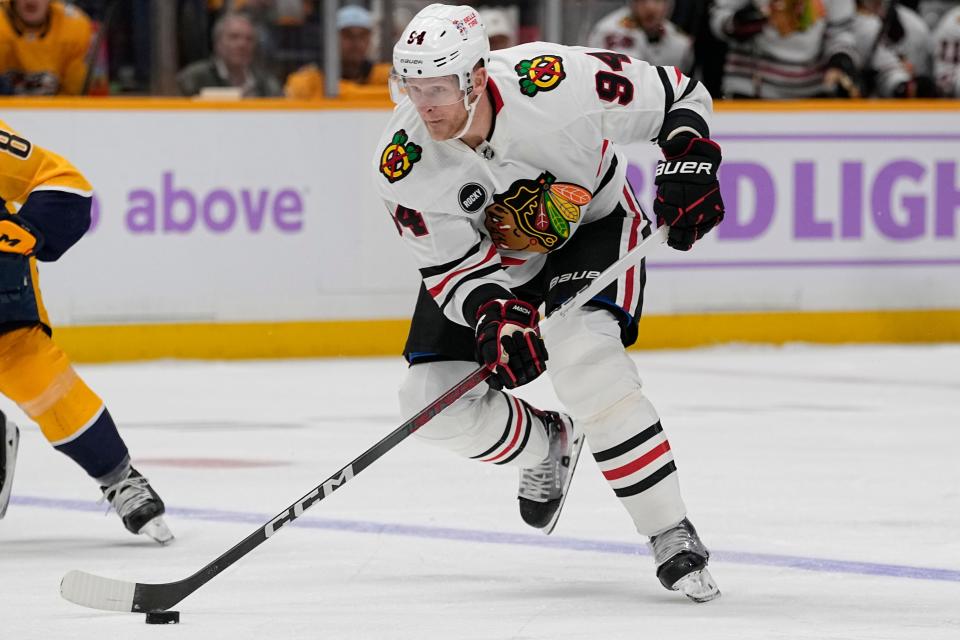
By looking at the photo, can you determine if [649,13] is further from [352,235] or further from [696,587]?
[696,587]

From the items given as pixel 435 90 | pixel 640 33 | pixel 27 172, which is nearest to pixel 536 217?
pixel 435 90

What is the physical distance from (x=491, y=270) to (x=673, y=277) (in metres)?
3.82

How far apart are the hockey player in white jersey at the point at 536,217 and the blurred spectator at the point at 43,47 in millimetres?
3506

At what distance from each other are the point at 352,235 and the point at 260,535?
12.1 ft

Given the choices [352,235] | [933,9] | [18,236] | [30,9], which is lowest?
[352,235]

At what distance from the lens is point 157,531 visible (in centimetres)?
348

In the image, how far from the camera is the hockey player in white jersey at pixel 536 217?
9.53 feet

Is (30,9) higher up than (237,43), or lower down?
higher up

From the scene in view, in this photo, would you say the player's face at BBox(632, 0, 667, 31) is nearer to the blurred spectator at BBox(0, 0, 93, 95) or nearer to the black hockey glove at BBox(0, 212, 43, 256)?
the blurred spectator at BBox(0, 0, 93, 95)

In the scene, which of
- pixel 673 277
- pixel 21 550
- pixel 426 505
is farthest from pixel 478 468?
pixel 673 277

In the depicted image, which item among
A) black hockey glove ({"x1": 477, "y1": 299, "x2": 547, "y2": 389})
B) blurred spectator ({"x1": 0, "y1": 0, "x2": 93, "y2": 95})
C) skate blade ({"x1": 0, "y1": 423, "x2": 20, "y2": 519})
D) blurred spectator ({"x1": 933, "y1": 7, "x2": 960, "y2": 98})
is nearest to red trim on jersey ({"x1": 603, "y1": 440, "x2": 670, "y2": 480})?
black hockey glove ({"x1": 477, "y1": 299, "x2": 547, "y2": 389})

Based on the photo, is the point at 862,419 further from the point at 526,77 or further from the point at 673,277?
the point at 526,77

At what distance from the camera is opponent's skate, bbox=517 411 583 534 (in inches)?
135

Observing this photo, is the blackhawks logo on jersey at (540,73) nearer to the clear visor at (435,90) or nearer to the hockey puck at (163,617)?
the clear visor at (435,90)
